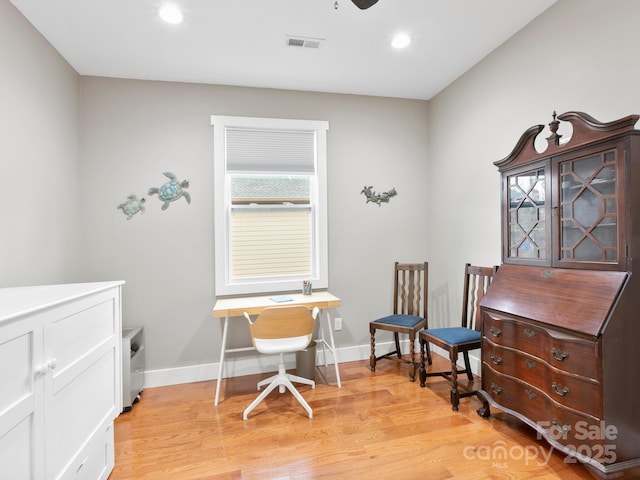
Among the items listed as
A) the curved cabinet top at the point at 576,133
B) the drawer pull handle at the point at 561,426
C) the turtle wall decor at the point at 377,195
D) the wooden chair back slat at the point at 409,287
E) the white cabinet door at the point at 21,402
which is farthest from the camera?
the turtle wall decor at the point at 377,195

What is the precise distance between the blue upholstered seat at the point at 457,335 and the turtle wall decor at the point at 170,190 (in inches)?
102

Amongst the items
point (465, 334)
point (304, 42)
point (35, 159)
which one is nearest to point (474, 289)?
point (465, 334)

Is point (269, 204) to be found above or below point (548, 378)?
above

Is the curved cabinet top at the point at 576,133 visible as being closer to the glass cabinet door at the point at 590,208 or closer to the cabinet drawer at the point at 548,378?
the glass cabinet door at the point at 590,208

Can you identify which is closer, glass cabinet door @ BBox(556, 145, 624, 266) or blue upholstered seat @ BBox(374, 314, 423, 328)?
glass cabinet door @ BBox(556, 145, 624, 266)

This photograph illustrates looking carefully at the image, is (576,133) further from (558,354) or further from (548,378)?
(548,378)

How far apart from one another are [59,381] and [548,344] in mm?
2426

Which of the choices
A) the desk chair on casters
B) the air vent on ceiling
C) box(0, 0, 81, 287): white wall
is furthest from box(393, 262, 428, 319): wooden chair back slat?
box(0, 0, 81, 287): white wall

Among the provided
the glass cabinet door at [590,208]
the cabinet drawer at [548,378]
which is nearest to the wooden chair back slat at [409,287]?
the cabinet drawer at [548,378]

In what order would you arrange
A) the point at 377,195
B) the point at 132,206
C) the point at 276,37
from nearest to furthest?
the point at 276,37
the point at 132,206
the point at 377,195

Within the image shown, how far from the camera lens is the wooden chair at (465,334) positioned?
8.29 ft

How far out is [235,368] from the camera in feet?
10.6

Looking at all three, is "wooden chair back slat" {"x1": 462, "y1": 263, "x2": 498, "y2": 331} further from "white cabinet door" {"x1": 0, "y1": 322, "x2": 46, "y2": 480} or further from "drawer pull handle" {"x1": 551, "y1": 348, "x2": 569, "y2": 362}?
"white cabinet door" {"x1": 0, "y1": 322, "x2": 46, "y2": 480}

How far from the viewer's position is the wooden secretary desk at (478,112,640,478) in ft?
5.20
